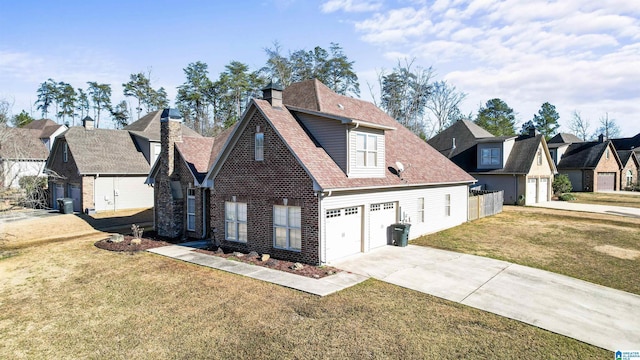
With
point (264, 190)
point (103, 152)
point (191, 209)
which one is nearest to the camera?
point (264, 190)

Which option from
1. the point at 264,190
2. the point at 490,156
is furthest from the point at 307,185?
the point at 490,156

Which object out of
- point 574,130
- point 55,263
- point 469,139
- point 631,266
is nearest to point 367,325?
point 631,266

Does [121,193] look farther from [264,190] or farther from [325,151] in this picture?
[325,151]

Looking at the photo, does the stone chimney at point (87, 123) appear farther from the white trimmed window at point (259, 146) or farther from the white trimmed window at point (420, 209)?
the white trimmed window at point (420, 209)

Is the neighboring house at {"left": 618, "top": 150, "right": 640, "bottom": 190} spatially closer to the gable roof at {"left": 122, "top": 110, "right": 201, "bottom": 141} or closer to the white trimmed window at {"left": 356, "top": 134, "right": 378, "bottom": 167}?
the white trimmed window at {"left": 356, "top": 134, "right": 378, "bottom": 167}

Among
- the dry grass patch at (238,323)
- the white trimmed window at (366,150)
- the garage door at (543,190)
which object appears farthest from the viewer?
the garage door at (543,190)

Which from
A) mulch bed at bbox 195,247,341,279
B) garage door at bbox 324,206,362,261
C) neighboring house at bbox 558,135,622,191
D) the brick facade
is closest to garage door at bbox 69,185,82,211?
the brick facade

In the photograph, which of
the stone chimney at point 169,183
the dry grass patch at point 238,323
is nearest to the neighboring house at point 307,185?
the stone chimney at point 169,183
